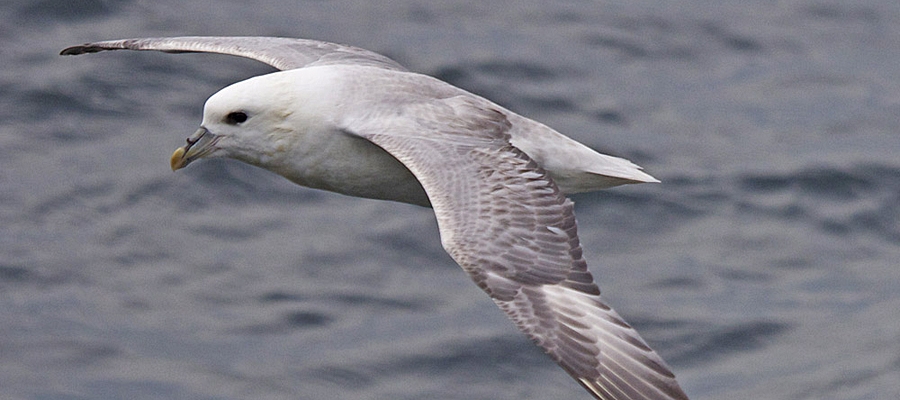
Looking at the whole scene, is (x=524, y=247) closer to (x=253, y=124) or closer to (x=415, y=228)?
(x=253, y=124)

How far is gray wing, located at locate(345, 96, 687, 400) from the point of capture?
660 cm

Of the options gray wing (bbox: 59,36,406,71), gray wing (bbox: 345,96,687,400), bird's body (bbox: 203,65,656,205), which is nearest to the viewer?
gray wing (bbox: 345,96,687,400)

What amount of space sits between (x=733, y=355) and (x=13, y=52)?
7502 millimetres

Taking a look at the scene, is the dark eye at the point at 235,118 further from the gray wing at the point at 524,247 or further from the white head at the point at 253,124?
the gray wing at the point at 524,247

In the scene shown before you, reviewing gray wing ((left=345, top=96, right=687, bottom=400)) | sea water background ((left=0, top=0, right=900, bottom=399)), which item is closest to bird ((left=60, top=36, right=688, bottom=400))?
gray wing ((left=345, top=96, right=687, bottom=400))

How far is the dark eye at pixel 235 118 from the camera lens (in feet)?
25.4

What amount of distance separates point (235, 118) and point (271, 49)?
1271 millimetres

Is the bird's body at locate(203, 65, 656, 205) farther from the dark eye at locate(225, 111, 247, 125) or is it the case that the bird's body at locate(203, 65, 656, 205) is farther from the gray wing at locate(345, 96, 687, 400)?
the gray wing at locate(345, 96, 687, 400)

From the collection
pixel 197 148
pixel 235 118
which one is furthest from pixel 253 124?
pixel 197 148

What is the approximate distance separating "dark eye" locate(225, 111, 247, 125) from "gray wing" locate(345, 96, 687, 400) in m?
0.59

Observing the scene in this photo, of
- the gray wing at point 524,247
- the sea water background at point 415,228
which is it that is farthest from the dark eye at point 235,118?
the sea water background at point 415,228

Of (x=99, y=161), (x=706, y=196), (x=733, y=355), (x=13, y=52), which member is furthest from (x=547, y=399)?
(x=13, y=52)

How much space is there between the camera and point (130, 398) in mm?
12414

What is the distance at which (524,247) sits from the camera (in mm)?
6949
